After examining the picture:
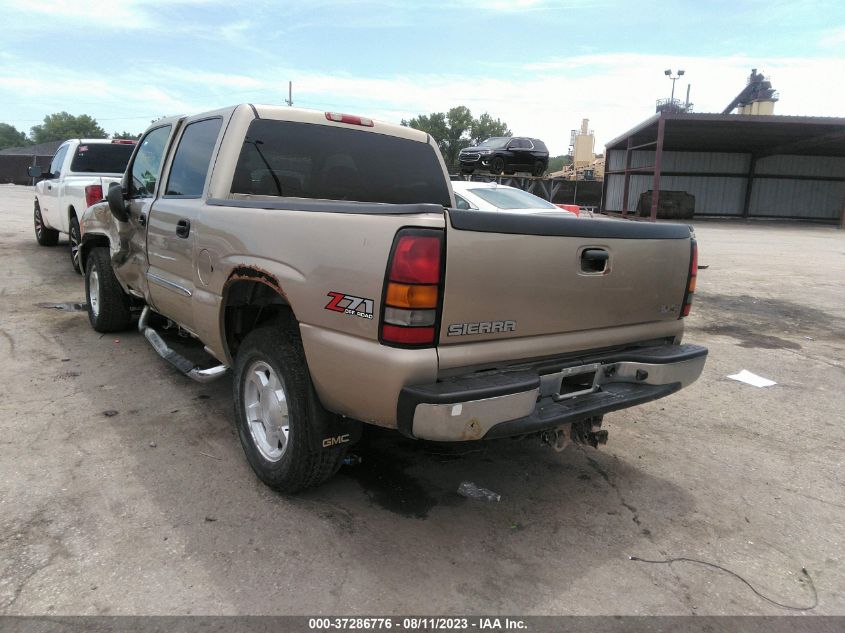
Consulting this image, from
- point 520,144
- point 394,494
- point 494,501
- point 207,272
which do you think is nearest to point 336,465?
point 394,494

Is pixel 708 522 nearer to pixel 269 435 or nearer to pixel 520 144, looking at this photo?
pixel 269 435

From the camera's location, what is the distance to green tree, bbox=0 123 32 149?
400 feet

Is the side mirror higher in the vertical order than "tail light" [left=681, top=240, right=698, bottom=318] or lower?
higher

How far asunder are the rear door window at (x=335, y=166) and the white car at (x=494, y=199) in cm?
514

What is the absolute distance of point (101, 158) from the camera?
377 inches

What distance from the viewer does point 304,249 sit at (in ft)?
8.79

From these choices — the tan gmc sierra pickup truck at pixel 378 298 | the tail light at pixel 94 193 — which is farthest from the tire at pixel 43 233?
the tan gmc sierra pickup truck at pixel 378 298

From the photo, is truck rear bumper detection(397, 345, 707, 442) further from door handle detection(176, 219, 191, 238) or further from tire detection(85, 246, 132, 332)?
tire detection(85, 246, 132, 332)

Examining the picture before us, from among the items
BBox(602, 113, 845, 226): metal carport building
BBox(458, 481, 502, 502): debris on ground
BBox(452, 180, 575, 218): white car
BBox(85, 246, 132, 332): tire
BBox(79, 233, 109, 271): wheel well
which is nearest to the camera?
BBox(458, 481, 502, 502): debris on ground

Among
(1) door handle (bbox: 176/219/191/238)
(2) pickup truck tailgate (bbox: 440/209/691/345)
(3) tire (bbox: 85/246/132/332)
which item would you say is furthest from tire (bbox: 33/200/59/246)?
(2) pickup truck tailgate (bbox: 440/209/691/345)

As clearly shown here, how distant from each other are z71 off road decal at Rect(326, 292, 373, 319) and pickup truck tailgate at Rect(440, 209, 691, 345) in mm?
309

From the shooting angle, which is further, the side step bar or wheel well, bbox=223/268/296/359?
the side step bar

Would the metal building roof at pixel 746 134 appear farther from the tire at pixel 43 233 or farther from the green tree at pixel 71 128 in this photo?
the green tree at pixel 71 128

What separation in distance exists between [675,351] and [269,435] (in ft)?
7.37
